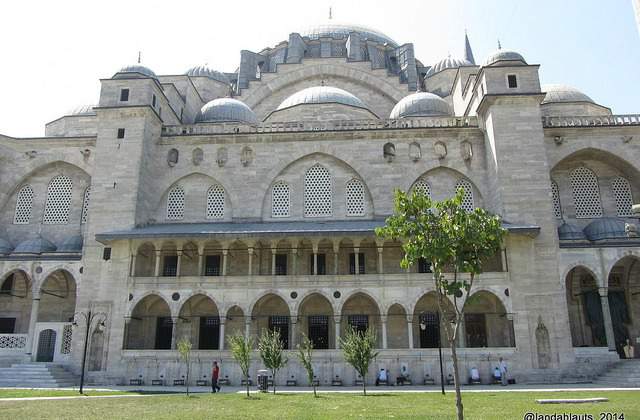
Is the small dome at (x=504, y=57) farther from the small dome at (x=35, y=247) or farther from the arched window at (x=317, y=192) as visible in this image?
the small dome at (x=35, y=247)

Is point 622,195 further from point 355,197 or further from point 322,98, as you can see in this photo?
point 322,98

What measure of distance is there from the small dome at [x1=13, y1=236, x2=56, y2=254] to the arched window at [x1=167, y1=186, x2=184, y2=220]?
6.35 meters

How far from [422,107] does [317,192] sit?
8.84 m

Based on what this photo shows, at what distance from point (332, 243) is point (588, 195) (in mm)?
14375

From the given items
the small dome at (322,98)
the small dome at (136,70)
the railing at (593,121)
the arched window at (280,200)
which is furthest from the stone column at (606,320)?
the small dome at (136,70)

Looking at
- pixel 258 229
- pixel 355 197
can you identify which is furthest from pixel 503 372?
pixel 258 229

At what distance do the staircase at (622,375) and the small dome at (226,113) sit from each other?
75.1 ft

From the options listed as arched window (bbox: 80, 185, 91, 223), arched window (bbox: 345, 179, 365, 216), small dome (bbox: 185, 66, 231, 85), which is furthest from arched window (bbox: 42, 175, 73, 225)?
arched window (bbox: 345, 179, 365, 216)

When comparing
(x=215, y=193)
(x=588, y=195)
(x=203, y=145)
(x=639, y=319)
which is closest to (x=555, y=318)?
(x=639, y=319)

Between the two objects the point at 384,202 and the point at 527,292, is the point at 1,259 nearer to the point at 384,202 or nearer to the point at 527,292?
the point at 384,202

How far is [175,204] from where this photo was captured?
2716cm

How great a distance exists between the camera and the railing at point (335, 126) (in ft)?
88.3

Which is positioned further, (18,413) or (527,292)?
(527,292)

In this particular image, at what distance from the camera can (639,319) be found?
2545 centimetres
